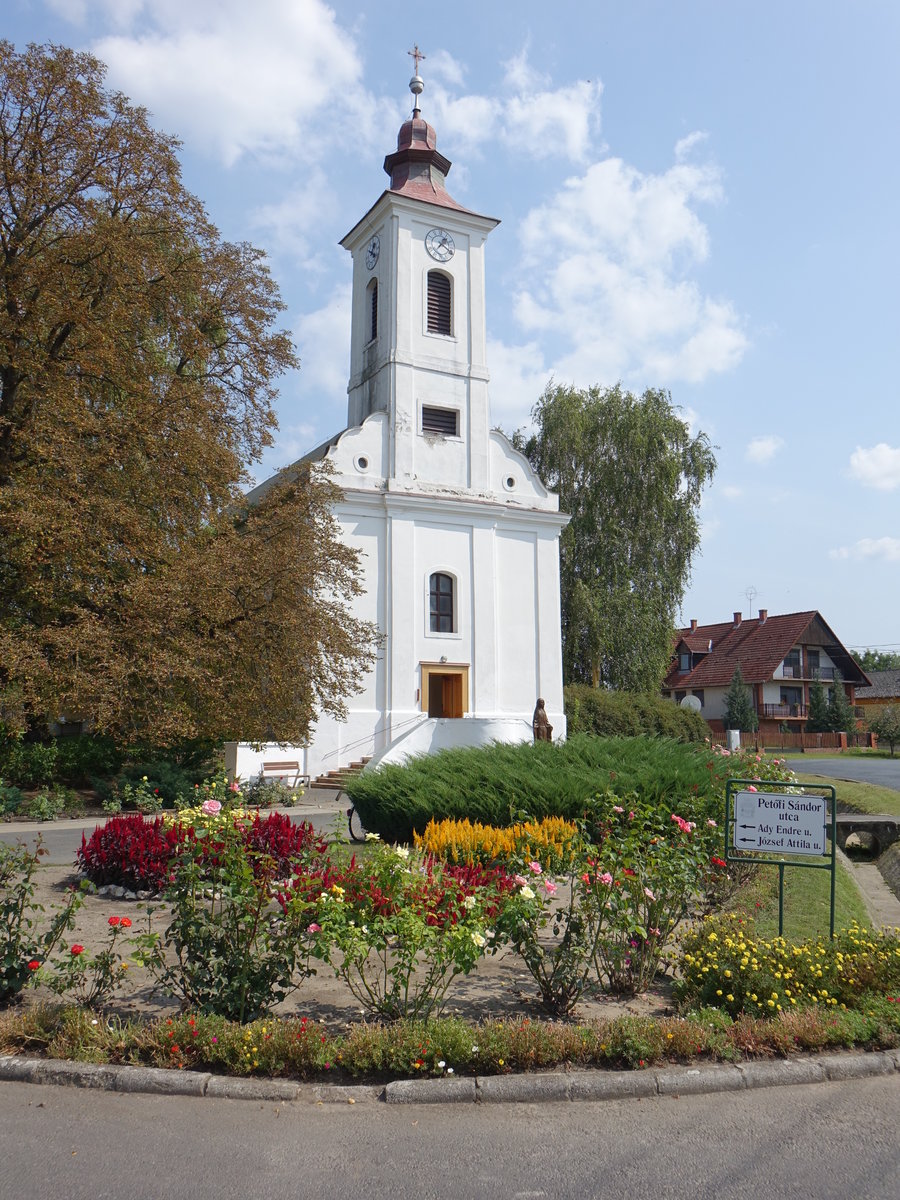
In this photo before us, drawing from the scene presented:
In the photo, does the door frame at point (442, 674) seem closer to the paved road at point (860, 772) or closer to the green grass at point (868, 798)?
the paved road at point (860, 772)

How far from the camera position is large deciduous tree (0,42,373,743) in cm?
1572

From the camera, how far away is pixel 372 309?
102 ft

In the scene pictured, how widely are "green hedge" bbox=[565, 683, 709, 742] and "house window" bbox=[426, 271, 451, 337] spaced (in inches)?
516

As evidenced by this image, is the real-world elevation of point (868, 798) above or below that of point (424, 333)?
below

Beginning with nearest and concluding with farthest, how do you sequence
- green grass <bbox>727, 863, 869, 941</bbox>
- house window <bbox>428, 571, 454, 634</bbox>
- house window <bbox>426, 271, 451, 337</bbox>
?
green grass <bbox>727, 863, 869, 941</bbox> < house window <bbox>428, 571, 454, 634</bbox> < house window <bbox>426, 271, 451, 337</bbox>

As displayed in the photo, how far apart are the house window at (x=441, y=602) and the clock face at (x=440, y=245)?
10.3m

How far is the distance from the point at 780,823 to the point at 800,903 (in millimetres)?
2588

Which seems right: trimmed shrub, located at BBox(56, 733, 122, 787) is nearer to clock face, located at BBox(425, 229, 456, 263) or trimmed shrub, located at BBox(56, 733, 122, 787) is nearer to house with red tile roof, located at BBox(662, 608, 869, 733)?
clock face, located at BBox(425, 229, 456, 263)

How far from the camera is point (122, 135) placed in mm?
17797

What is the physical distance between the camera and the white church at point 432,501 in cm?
2720

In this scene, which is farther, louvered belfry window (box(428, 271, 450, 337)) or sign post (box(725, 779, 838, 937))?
louvered belfry window (box(428, 271, 450, 337))

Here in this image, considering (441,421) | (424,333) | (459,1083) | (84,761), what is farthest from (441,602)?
(459,1083)

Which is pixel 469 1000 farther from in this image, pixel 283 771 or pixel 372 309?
pixel 372 309

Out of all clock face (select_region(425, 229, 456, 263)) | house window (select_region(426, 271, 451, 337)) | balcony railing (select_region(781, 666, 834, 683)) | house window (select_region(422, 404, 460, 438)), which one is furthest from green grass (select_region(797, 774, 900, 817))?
balcony railing (select_region(781, 666, 834, 683))
